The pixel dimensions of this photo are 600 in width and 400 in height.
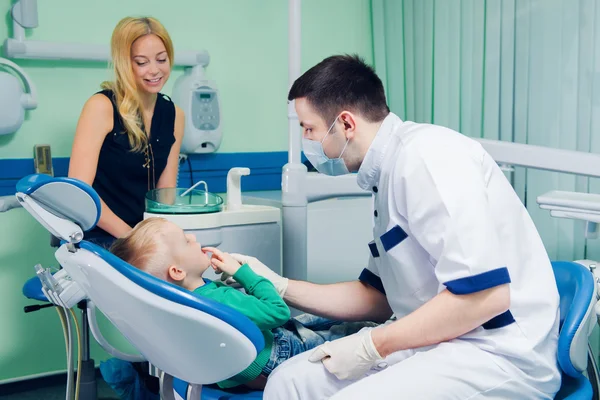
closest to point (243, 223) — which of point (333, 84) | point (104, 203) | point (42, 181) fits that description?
point (104, 203)

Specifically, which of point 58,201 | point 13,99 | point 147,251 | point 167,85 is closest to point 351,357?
point 147,251

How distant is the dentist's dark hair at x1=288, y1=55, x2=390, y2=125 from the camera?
1490 millimetres

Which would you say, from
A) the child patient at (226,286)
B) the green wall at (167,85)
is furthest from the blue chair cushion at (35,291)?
the child patient at (226,286)

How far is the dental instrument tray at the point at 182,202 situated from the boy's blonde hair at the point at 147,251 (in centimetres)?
44

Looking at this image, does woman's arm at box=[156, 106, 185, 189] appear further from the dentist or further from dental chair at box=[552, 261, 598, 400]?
dental chair at box=[552, 261, 598, 400]

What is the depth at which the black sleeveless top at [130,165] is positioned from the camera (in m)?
2.38

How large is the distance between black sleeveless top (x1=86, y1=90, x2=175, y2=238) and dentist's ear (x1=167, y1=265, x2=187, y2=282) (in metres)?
0.90

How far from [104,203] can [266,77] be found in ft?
3.64

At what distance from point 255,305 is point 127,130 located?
1150mm

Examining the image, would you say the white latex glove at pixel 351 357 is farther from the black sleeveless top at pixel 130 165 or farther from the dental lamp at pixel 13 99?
the dental lamp at pixel 13 99

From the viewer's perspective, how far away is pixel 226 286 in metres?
1.61

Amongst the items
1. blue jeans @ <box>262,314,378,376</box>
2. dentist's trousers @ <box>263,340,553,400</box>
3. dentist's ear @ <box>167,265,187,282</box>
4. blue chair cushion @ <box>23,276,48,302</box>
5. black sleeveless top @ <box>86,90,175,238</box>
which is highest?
black sleeveless top @ <box>86,90,175,238</box>

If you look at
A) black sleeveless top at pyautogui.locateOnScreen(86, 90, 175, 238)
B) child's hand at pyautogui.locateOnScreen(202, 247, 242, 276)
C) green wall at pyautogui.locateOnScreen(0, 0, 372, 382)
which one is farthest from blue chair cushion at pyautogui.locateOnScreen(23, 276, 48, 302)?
child's hand at pyautogui.locateOnScreen(202, 247, 242, 276)

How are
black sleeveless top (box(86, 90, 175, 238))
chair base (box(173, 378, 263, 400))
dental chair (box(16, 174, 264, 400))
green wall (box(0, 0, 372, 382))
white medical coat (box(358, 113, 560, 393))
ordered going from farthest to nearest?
green wall (box(0, 0, 372, 382)), black sleeveless top (box(86, 90, 175, 238)), chair base (box(173, 378, 263, 400)), white medical coat (box(358, 113, 560, 393)), dental chair (box(16, 174, 264, 400))
